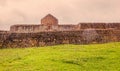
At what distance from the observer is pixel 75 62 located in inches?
685

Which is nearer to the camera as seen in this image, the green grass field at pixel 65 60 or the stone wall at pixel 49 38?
the green grass field at pixel 65 60

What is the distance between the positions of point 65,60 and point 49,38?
303 inches

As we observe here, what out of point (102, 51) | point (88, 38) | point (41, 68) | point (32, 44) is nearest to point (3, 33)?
point (32, 44)

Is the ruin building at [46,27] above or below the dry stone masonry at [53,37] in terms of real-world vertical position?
above

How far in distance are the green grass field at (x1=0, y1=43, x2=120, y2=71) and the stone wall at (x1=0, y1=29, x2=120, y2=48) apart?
14.1 ft

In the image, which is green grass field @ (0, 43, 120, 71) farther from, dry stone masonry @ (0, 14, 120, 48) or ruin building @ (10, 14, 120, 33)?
ruin building @ (10, 14, 120, 33)

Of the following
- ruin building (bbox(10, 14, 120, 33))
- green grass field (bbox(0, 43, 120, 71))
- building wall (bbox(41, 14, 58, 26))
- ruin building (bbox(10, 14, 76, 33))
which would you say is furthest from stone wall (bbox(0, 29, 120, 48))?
building wall (bbox(41, 14, 58, 26))

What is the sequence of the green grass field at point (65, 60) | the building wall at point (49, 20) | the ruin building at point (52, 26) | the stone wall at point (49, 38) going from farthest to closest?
the building wall at point (49, 20), the ruin building at point (52, 26), the stone wall at point (49, 38), the green grass field at point (65, 60)

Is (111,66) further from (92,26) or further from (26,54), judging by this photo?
(92,26)

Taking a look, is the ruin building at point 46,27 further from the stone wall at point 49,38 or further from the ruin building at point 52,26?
the stone wall at point 49,38

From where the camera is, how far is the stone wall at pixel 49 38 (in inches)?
989

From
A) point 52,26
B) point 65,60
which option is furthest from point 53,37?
point 52,26

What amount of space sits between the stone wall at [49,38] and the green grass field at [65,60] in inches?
170

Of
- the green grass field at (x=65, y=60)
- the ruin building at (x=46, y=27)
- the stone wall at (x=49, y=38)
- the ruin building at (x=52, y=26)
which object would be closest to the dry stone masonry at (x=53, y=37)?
the stone wall at (x=49, y=38)
